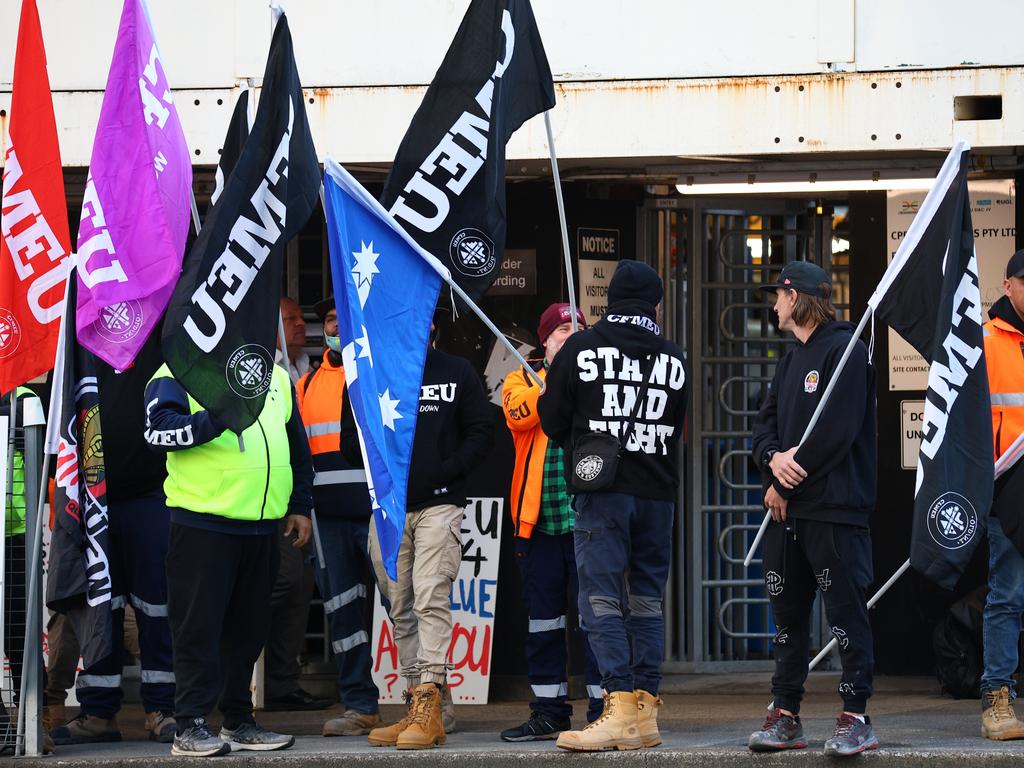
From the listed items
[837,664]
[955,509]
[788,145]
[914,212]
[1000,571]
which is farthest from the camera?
[837,664]

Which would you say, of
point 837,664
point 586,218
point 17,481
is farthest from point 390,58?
point 837,664

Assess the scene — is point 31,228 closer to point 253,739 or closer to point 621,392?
point 253,739

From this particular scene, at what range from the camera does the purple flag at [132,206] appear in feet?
25.0

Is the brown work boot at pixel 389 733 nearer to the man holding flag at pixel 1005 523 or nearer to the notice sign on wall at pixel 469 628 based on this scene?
the notice sign on wall at pixel 469 628

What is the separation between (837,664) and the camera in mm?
10195

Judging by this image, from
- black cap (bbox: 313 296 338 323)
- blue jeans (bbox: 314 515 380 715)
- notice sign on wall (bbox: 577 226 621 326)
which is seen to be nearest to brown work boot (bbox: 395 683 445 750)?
blue jeans (bbox: 314 515 380 715)

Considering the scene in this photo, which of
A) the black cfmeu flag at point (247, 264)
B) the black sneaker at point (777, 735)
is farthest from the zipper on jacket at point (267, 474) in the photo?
the black sneaker at point (777, 735)

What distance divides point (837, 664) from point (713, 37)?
3836mm

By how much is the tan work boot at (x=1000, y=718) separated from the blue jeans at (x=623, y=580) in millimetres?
1384

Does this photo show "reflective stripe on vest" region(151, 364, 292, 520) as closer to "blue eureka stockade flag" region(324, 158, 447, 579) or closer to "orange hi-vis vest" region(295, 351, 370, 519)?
"blue eureka stockade flag" region(324, 158, 447, 579)

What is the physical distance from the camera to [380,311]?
7375mm

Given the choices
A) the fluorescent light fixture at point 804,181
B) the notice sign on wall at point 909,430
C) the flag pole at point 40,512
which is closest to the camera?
the flag pole at point 40,512

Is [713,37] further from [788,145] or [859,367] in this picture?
[859,367]

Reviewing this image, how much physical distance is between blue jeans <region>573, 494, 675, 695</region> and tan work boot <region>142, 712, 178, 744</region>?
2023 millimetres
